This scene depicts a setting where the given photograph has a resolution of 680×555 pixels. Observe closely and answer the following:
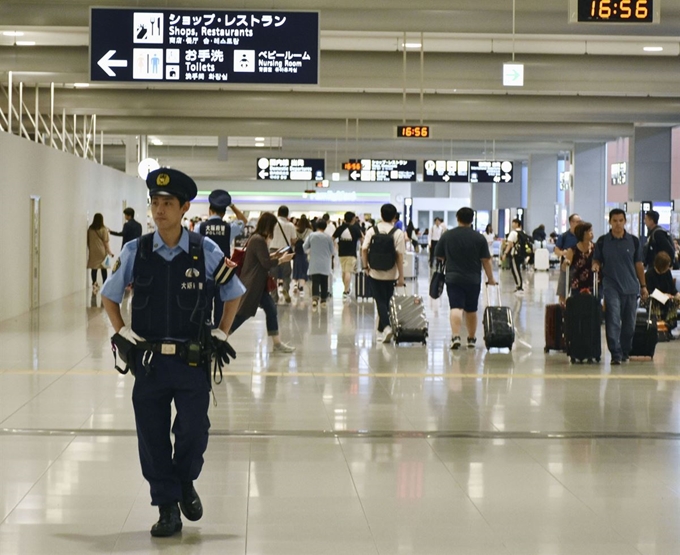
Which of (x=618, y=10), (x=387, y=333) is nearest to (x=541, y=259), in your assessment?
(x=387, y=333)

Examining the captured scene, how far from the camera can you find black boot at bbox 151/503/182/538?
478 cm

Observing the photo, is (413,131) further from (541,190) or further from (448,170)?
(541,190)

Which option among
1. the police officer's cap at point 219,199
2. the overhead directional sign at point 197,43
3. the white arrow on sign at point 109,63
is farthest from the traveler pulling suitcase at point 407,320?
the white arrow on sign at point 109,63

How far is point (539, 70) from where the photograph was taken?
18688mm

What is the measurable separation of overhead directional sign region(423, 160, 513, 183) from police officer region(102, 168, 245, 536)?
30089 millimetres

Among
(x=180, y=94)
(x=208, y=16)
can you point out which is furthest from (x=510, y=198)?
(x=208, y=16)

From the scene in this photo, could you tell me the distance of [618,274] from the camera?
10977 millimetres

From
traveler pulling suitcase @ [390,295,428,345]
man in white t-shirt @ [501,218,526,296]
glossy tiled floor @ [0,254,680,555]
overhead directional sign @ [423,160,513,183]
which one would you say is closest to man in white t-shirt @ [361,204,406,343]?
traveler pulling suitcase @ [390,295,428,345]

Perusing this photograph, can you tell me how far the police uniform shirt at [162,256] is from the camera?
488 cm

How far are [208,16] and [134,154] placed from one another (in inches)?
847

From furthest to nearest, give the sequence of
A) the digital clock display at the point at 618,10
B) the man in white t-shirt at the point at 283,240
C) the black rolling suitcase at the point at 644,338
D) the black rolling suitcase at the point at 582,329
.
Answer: the man in white t-shirt at the point at 283,240 → the black rolling suitcase at the point at 644,338 → the black rolling suitcase at the point at 582,329 → the digital clock display at the point at 618,10

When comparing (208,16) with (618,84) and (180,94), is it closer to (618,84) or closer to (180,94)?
(618,84)

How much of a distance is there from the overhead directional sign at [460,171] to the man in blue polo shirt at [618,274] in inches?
934

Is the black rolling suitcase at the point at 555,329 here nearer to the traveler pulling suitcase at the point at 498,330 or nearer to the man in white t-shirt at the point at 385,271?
the traveler pulling suitcase at the point at 498,330
